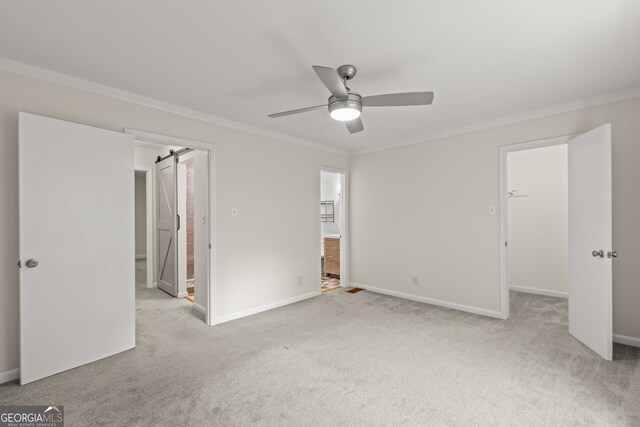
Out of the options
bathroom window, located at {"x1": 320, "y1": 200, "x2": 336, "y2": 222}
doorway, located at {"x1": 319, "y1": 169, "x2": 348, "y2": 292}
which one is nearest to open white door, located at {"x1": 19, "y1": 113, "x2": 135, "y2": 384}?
doorway, located at {"x1": 319, "y1": 169, "x2": 348, "y2": 292}

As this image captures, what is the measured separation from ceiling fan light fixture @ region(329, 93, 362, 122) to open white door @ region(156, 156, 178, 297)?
3419mm

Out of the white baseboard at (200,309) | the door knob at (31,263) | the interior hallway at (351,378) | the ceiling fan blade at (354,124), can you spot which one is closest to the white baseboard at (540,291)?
the interior hallway at (351,378)

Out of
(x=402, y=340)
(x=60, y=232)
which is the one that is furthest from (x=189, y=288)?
(x=402, y=340)

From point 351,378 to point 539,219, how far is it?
14.2ft

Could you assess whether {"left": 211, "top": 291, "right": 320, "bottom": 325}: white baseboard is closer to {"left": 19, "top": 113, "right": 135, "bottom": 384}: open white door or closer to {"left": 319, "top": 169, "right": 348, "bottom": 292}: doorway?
{"left": 319, "top": 169, "right": 348, "bottom": 292}: doorway

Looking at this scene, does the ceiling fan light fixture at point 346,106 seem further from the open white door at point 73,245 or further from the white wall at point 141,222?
the white wall at point 141,222

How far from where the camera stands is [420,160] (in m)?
4.44

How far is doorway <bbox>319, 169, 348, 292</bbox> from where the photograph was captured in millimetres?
5363

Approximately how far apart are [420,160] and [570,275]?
2249mm

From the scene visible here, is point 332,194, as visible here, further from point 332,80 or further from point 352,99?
point 332,80

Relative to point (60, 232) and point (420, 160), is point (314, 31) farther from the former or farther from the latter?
point (420, 160)

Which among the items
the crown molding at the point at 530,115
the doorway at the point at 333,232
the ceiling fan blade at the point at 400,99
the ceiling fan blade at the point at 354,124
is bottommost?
the doorway at the point at 333,232

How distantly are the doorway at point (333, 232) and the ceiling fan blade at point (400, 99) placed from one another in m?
2.72

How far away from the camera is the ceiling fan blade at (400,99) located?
214cm
